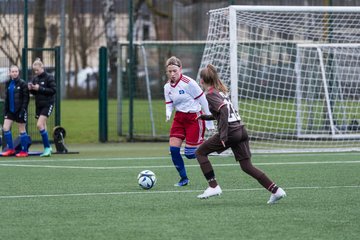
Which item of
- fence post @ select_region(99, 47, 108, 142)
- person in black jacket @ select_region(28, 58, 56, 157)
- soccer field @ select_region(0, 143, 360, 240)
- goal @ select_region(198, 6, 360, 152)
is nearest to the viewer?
soccer field @ select_region(0, 143, 360, 240)

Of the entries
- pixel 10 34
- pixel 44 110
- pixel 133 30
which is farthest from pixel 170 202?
pixel 133 30

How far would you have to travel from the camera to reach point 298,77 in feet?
69.4

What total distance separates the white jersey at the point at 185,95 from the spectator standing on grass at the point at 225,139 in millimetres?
1956

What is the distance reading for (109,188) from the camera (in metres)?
12.0

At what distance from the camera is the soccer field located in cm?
835

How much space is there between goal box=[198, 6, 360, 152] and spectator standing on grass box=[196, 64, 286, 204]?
7962 mm

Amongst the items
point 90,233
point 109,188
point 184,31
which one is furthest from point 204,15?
point 90,233

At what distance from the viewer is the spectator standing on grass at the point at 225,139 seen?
33.6 ft

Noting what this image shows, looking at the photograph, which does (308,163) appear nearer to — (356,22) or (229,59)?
(229,59)

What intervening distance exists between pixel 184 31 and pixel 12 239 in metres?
16.0

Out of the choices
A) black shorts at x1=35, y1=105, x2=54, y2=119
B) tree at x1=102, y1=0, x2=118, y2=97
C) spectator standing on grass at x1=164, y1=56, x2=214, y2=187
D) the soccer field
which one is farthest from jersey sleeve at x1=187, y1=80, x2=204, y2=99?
tree at x1=102, y1=0, x2=118, y2=97

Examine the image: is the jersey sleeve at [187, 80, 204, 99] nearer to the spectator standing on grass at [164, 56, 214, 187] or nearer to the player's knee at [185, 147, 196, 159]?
the spectator standing on grass at [164, 56, 214, 187]

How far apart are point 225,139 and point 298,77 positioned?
1126cm

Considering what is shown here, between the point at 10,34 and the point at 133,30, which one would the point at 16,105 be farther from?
the point at 133,30
